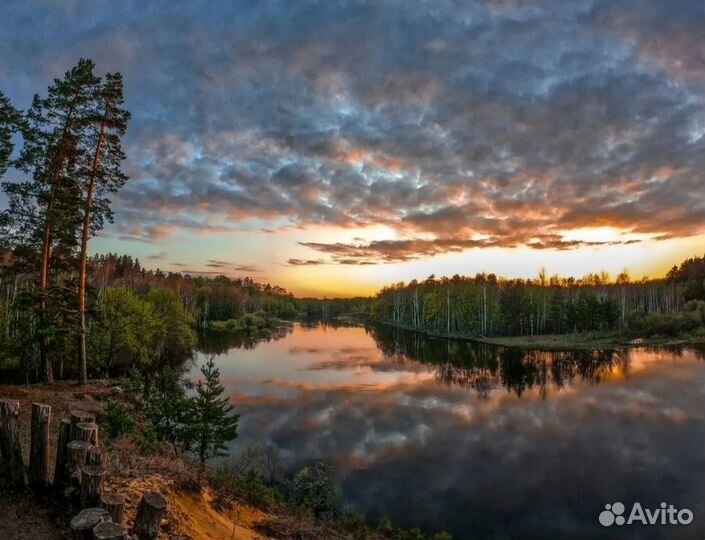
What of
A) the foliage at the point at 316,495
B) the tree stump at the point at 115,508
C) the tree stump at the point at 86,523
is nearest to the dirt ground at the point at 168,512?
the tree stump at the point at 115,508

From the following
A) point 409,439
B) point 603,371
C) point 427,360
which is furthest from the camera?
point 427,360

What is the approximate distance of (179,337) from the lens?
5369 cm

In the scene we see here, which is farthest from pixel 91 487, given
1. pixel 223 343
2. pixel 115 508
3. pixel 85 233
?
pixel 223 343

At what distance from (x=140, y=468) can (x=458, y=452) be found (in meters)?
17.3

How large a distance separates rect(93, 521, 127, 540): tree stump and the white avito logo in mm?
17092

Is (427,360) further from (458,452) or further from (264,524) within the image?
(264,524)

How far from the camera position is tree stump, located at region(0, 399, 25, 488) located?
7754 mm

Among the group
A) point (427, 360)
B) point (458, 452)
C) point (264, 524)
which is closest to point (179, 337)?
point (427, 360)

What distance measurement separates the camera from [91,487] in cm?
667

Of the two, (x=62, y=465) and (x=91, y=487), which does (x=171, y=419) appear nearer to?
(x=62, y=465)

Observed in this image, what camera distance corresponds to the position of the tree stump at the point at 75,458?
701cm

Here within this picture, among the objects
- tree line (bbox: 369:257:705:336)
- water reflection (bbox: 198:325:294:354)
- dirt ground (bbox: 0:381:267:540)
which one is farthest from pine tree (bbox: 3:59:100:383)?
tree line (bbox: 369:257:705:336)

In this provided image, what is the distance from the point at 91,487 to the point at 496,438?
22.6 metres

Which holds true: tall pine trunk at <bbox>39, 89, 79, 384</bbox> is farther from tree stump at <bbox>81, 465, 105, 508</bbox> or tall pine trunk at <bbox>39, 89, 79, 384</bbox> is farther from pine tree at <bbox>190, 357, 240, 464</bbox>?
tree stump at <bbox>81, 465, 105, 508</bbox>
